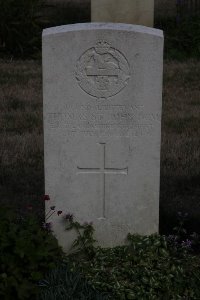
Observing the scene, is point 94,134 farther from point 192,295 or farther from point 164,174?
point 164,174

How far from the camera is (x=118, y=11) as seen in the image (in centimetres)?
954

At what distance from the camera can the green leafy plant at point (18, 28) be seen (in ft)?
41.3

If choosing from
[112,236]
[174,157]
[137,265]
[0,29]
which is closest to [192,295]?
[137,265]

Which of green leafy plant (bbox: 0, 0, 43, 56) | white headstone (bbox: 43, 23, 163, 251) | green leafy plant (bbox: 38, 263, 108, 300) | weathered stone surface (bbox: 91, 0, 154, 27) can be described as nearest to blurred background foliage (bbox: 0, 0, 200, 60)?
green leafy plant (bbox: 0, 0, 43, 56)

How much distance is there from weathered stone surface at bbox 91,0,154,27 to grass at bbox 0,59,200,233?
110cm

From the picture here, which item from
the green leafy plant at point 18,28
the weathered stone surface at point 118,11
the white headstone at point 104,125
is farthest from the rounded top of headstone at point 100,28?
the green leafy plant at point 18,28

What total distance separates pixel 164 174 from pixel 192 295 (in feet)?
7.31

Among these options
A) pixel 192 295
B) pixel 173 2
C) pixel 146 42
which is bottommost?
pixel 192 295

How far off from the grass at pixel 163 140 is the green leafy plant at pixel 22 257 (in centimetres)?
100

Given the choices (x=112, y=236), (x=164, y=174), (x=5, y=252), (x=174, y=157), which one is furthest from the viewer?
(x=174, y=157)

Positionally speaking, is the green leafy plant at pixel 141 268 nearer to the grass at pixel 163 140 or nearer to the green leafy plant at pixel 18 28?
the grass at pixel 163 140

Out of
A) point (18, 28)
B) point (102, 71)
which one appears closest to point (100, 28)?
point (102, 71)

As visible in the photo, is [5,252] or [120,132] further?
[120,132]

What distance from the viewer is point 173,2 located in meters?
16.8
